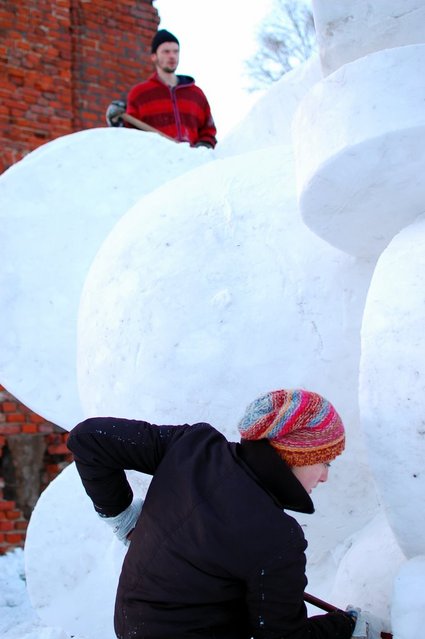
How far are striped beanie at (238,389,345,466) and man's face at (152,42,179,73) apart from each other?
2893mm

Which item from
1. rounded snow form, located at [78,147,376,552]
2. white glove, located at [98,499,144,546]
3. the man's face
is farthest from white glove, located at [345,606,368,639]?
the man's face

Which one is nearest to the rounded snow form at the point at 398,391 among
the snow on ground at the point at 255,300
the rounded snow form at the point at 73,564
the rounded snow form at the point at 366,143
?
the snow on ground at the point at 255,300

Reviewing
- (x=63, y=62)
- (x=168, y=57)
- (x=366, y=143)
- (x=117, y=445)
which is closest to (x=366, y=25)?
(x=366, y=143)

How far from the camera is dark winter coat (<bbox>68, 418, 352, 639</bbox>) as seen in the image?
1.29 metres

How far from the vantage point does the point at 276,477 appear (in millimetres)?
1356

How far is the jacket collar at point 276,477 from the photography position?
1.36m

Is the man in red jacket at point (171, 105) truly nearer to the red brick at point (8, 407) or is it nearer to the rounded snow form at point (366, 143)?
the red brick at point (8, 407)

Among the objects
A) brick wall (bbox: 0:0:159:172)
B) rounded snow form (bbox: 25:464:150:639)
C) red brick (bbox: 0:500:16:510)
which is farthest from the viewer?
brick wall (bbox: 0:0:159:172)

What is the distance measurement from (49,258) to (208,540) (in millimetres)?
1486

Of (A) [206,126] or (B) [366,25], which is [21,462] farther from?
(B) [366,25]

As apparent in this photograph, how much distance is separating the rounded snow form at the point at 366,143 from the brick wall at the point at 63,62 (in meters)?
3.79

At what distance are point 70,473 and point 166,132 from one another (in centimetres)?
183

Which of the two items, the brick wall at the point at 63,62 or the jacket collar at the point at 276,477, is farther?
the brick wall at the point at 63,62

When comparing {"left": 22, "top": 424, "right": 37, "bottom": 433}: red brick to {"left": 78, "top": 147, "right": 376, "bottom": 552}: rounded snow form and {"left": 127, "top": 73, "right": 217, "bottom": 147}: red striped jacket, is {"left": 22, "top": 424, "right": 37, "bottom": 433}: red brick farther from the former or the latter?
{"left": 78, "top": 147, "right": 376, "bottom": 552}: rounded snow form
